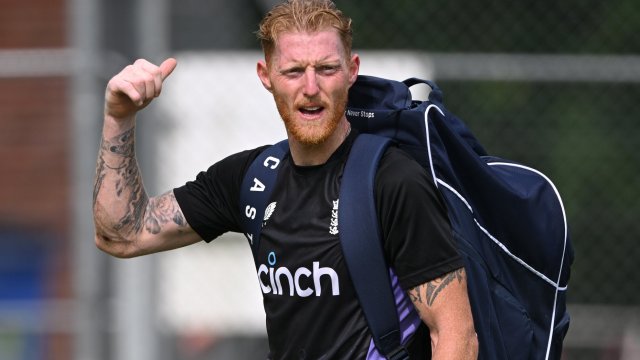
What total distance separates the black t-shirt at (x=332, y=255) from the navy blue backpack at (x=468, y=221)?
1.7 inches

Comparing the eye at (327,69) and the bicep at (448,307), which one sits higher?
the eye at (327,69)

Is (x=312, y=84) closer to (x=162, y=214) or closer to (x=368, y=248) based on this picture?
(x=368, y=248)

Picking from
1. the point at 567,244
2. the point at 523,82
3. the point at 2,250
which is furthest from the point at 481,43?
the point at 567,244

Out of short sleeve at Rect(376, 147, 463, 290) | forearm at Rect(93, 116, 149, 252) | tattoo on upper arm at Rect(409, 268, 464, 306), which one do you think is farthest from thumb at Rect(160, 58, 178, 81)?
tattoo on upper arm at Rect(409, 268, 464, 306)

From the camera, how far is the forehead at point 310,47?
11.6 feet

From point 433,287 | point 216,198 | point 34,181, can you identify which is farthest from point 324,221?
point 34,181

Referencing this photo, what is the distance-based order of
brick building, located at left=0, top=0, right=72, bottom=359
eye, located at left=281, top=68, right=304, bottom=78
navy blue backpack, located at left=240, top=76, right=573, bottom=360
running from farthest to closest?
brick building, located at left=0, top=0, right=72, bottom=359, eye, located at left=281, top=68, right=304, bottom=78, navy blue backpack, located at left=240, top=76, right=573, bottom=360

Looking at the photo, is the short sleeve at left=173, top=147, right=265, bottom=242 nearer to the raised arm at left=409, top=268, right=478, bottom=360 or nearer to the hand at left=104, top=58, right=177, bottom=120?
the hand at left=104, top=58, right=177, bottom=120

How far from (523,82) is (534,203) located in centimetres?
425

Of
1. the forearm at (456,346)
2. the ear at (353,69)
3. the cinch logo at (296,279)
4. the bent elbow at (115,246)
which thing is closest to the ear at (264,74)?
the ear at (353,69)

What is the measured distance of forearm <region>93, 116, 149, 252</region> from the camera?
3906 millimetres

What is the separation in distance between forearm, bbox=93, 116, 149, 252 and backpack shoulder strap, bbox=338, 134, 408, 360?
0.79 meters

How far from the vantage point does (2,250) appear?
7.38 metres

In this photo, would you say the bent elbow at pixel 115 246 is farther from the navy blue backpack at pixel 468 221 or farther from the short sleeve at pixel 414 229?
the short sleeve at pixel 414 229
